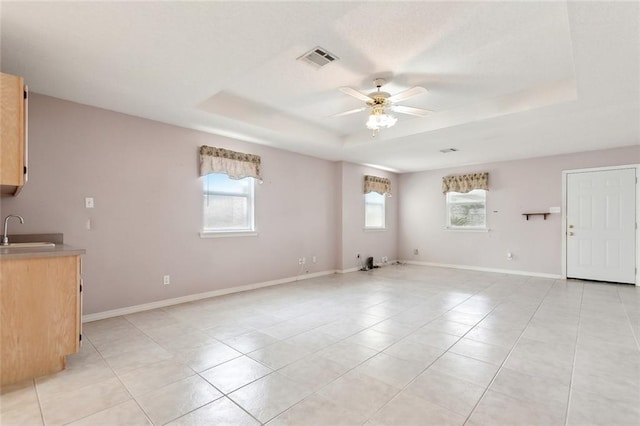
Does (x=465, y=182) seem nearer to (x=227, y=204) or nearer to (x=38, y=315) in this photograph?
(x=227, y=204)

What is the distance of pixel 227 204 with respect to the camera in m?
4.88

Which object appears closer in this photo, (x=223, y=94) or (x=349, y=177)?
(x=223, y=94)

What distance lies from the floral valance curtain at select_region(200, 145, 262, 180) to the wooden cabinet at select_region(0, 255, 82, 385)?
230 centimetres

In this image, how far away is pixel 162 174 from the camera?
4102mm

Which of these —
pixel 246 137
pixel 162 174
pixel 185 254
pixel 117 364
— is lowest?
pixel 117 364

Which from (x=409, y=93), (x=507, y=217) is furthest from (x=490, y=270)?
(x=409, y=93)

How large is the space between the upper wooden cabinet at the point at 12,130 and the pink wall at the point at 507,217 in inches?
291

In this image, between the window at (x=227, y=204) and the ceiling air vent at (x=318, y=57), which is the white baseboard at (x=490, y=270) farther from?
the ceiling air vent at (x=318, y=57)

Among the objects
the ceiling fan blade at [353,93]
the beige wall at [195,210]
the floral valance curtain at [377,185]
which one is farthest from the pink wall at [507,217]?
the ceiling fan blade at [353,93]

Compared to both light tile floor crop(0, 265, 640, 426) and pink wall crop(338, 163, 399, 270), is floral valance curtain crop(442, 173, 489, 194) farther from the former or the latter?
light tile floor crop(0, 265, 640, 426)

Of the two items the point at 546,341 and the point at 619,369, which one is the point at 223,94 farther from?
the point at 619,369

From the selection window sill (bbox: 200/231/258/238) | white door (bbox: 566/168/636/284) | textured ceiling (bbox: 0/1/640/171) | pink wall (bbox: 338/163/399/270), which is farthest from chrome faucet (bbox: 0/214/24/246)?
white door (bbox: 566/168/636/284)

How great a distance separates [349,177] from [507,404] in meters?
5.29

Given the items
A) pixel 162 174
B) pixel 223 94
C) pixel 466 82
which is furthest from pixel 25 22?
pixel 466 82
